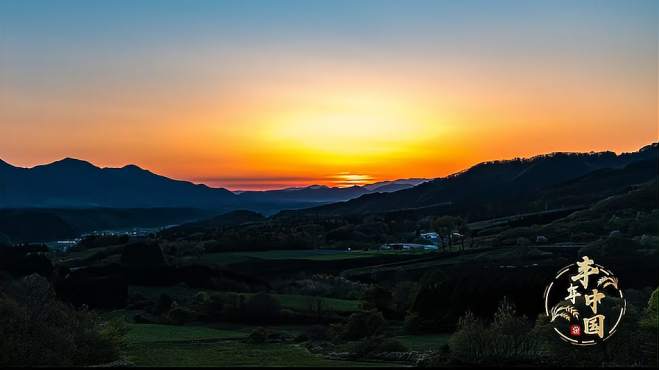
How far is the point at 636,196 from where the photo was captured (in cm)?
16412

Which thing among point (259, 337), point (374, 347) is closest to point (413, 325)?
point (259, 337)

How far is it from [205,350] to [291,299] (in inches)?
1280

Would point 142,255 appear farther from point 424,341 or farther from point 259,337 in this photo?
point 424,341

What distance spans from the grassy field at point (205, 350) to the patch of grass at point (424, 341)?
6868mm

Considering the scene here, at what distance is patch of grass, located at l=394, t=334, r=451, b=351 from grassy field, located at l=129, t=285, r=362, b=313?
1533 centimetres

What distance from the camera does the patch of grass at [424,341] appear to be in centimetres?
4582

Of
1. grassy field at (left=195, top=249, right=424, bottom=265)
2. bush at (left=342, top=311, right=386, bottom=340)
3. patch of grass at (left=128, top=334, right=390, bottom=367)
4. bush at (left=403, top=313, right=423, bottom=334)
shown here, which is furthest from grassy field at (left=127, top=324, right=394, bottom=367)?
grassy field at (left=195, top=249, right=424, bottom=265)

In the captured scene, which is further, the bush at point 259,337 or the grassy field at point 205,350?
the bush at point 259,337

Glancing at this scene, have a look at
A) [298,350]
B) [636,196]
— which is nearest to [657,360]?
[298,350]

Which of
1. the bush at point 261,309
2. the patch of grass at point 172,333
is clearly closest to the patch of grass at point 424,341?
the patch of grass at point 172,333

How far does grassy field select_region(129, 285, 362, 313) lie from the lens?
75000mm

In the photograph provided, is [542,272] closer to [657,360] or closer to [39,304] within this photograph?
[657,360]

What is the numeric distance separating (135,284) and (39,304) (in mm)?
65691

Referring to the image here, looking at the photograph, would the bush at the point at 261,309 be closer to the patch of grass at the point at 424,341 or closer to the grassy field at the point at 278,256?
the patch of grass at the point at 424,341
